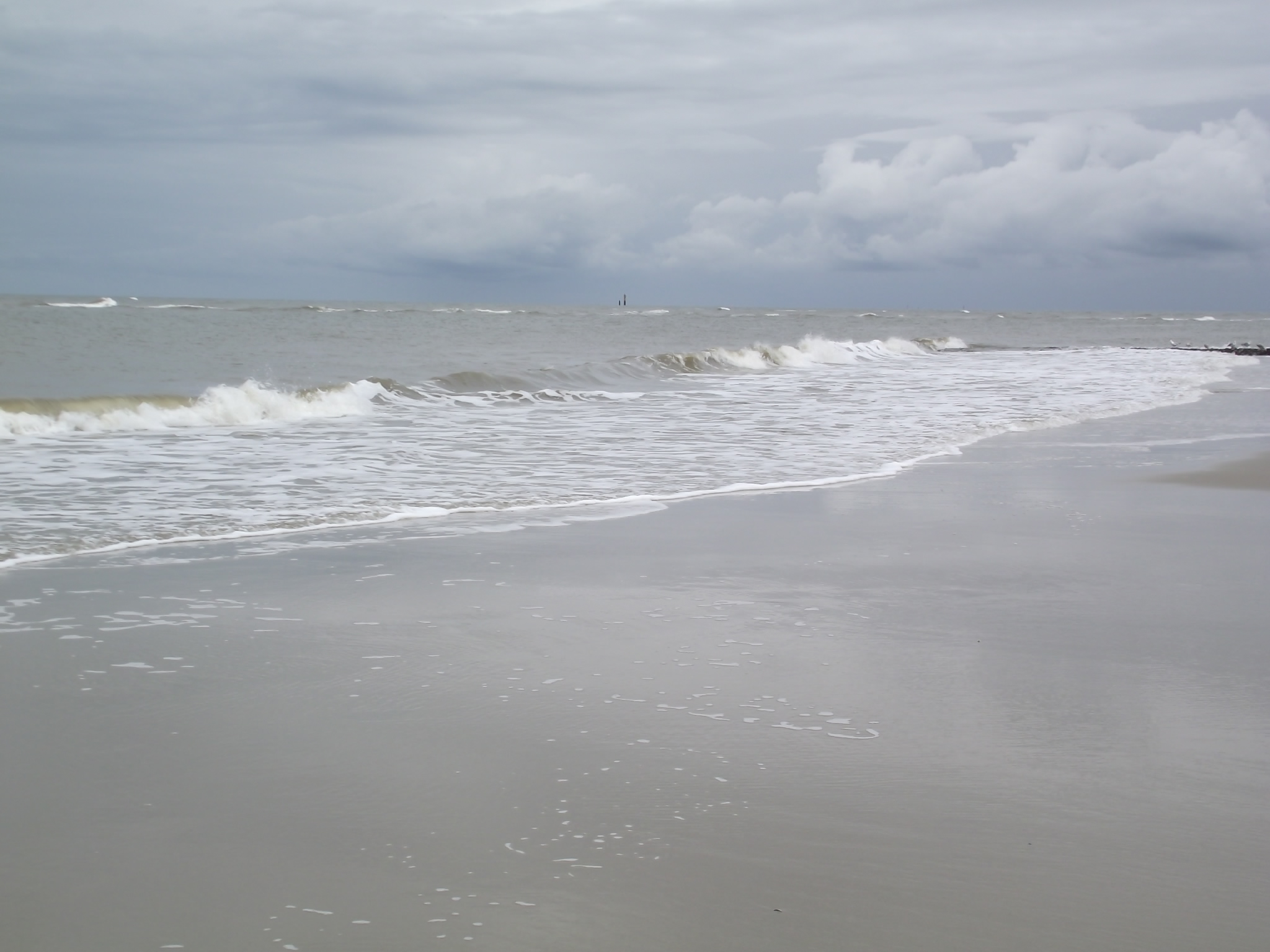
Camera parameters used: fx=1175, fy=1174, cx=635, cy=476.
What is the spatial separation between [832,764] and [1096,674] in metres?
1.29

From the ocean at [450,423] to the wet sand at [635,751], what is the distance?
1.42 meters

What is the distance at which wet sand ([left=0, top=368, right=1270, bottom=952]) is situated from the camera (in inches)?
91.7

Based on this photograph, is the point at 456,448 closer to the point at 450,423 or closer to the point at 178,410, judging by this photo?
the point at 450,423

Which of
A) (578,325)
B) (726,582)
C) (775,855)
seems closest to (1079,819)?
(775,855)

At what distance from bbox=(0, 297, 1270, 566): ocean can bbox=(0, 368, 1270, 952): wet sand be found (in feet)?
4.64

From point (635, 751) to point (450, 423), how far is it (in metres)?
10.4

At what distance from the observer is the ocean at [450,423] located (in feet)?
23.7

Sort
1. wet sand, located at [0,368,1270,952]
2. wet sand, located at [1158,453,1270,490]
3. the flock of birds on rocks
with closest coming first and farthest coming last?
wet sand, located at [0,368,1270,952] → wet sand, located at [1158,453,1270,490] → the flock of birds on rocks

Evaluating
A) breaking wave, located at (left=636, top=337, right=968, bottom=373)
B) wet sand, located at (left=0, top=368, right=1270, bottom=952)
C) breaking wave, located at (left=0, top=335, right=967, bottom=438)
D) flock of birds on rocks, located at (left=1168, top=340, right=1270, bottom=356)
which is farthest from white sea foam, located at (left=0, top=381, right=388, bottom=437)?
flock of birds on rocks, located at (left=1168, top=340, right=1270, bottom=356)

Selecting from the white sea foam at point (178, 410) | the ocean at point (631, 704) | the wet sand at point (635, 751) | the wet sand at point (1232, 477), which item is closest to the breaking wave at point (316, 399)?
the white sea foam at point (178, 410)

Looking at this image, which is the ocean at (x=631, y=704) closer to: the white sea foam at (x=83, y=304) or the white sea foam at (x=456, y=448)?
the white sea foam at (x=456, y=448)

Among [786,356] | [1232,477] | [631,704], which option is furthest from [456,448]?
[786,356]

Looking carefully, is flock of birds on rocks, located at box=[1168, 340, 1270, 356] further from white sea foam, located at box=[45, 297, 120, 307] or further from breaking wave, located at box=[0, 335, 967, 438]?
white sea foam, located at box=[45, 297, 120, 307]

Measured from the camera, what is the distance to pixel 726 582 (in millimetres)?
5250
